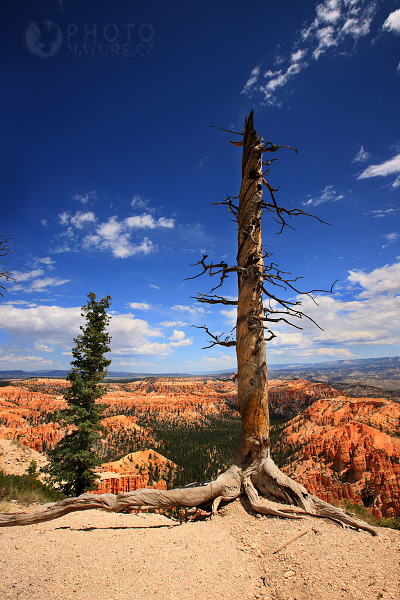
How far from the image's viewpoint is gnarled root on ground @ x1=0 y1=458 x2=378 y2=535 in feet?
11.4

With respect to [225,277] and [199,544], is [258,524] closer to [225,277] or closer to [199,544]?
[199,544]

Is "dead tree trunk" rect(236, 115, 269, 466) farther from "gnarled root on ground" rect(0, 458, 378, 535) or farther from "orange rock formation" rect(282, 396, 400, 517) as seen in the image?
"orange rock formation" rect(282, 396, 400, 517)

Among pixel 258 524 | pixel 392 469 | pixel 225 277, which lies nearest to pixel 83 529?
pixel 258 524

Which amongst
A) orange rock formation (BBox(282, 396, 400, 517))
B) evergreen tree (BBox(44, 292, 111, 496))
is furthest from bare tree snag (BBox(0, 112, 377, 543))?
orange rock formation (BBox(282, 396, 400, 517))

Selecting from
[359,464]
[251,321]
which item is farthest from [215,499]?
[359,464]

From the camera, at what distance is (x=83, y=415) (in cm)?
1314

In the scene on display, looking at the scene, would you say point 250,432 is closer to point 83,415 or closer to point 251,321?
point 251,321

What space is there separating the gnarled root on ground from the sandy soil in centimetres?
19

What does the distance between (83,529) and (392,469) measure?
Result: 40.8m

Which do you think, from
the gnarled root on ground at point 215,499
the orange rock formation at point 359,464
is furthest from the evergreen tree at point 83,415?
the orange rock formation at point 359,464

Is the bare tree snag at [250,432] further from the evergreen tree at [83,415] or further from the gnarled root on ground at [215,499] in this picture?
the evergreen tree at [83,415]

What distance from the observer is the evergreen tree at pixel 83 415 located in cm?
1271

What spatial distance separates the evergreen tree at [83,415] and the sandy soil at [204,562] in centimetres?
1083

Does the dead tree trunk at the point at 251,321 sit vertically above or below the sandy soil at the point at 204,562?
above
